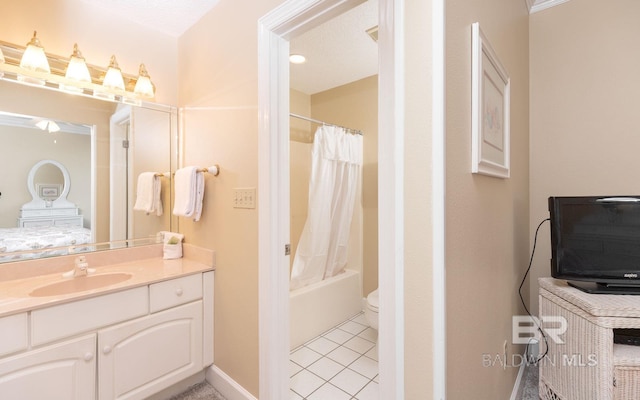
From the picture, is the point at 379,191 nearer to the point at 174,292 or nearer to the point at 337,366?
the point at 174,292

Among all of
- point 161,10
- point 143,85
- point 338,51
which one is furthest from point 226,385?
point 338,51

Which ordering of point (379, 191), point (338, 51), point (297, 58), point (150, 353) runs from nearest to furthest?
point (379, 191)
point (150, 353)
point (338, 51)
point (297, 58)

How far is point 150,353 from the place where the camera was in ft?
5.00

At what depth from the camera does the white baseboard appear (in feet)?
5.30

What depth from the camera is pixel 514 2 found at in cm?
168

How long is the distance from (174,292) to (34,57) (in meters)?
1.48

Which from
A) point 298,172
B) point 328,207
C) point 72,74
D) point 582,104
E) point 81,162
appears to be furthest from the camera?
point 298,172

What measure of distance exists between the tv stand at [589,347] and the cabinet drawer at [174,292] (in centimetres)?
203

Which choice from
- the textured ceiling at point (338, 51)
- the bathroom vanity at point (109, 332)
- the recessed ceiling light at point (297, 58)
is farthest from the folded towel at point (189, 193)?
the recessed ceiling light at point (297, 58)

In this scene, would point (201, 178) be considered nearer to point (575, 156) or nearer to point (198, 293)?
point (198, 293)

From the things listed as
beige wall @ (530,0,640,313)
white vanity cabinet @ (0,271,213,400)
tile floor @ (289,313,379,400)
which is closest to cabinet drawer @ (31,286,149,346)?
white vanity cabinet @ (0,271,213,400)

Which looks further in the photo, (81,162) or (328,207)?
(328,207)

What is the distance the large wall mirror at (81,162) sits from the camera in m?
1.56

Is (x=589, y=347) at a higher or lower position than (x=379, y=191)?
lower
